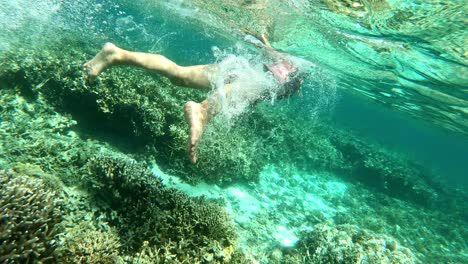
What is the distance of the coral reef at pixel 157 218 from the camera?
5.23 m

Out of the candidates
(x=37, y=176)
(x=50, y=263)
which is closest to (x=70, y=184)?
(x=37, y=176)

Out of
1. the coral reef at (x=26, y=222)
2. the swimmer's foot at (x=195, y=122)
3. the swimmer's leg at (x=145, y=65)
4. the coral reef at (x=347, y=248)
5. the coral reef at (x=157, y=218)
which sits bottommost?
the coral reef at (x=347, y=248)

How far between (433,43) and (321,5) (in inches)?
181

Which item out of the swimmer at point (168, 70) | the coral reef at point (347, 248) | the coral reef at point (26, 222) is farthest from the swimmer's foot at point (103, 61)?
the coral reef at point (347, 248)

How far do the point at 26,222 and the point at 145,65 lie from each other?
4.15 meters

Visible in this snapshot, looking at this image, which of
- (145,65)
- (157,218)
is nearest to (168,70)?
(145,65)

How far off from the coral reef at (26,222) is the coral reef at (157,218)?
1.42 metres

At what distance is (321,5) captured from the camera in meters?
11.7

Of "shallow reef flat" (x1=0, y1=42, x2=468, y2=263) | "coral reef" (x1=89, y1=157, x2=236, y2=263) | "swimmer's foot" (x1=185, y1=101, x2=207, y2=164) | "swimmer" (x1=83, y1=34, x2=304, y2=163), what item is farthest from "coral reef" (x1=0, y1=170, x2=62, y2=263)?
"swimmer" (x1=83, y1=34, x2=304, y2=163)

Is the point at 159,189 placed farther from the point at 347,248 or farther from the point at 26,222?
the point at 347,248

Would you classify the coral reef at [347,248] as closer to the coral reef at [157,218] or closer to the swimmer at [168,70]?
the coral reef at [157,218]

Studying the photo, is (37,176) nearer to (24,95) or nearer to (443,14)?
(24,95)

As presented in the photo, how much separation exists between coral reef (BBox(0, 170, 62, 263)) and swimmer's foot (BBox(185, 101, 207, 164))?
7.98ft

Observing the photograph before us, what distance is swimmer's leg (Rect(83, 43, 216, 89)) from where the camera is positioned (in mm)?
6668
